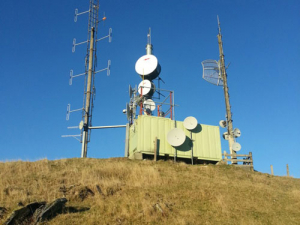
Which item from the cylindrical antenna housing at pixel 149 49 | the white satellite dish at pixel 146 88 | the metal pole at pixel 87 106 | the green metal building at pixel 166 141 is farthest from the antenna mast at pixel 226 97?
the metal pole at pixel 87 106

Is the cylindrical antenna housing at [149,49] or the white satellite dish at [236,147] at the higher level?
the cylindrical antenna housing at [149,49]

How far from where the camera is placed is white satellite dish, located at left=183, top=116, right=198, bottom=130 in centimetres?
2691

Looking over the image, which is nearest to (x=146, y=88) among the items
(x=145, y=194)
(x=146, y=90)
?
(x=146, y=90)

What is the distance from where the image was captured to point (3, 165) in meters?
21.2

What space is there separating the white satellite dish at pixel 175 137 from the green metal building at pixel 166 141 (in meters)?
0.67

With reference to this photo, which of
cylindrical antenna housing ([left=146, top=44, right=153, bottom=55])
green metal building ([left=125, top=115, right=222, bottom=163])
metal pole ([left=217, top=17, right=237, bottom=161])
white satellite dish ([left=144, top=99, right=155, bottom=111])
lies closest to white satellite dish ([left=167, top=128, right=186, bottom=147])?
green metal building ([left=125, top=115, right=222, bottom=163])

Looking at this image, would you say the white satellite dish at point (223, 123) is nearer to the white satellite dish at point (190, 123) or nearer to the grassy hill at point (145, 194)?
the white satellite dish at point (190, 123)

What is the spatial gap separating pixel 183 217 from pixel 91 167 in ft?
32.8

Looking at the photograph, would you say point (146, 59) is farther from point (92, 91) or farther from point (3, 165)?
point (3, 165)

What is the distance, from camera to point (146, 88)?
3244 centimetres

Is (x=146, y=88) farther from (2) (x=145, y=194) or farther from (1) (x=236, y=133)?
(2) (x=145, y=194)

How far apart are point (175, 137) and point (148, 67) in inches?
457

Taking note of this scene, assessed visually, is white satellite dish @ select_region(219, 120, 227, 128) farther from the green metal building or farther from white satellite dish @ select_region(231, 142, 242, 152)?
white satellite dish @ select_region(231, 142, 242, 152)

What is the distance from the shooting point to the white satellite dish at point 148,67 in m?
34.7
